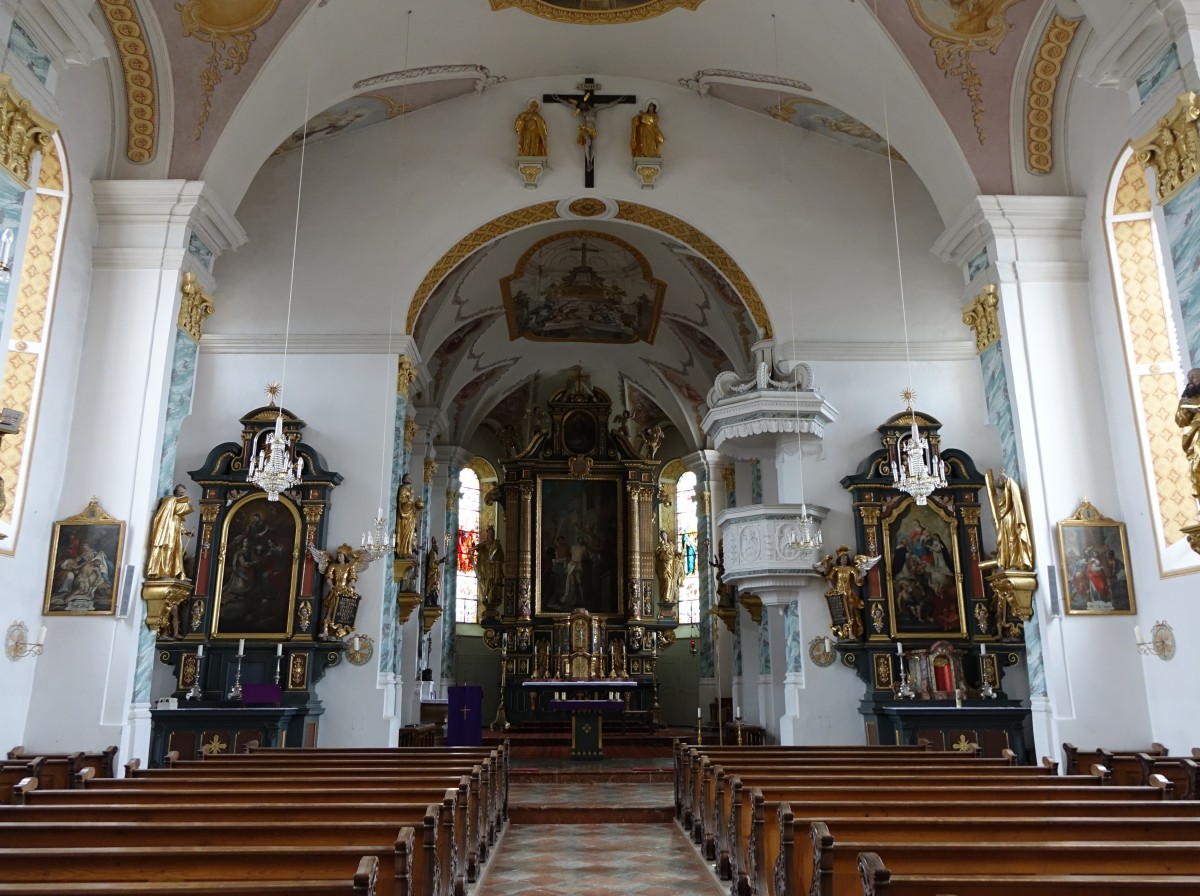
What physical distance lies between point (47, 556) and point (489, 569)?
1298 cm

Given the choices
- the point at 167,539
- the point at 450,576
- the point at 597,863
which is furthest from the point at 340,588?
the point at 450,576

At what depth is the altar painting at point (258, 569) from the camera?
11.9 meters

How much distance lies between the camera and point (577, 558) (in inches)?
840

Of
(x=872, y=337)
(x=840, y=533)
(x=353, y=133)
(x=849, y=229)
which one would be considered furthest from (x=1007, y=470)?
(x=353, y=133)

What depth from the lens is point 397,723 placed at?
39.1 feet

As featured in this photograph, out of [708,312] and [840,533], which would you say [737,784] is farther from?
[708,312]

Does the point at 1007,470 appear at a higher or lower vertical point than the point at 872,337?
lower

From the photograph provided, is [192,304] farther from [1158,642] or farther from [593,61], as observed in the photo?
[1158,642]

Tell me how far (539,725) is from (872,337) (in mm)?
10321

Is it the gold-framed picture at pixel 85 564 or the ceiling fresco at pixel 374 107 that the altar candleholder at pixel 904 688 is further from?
the ceiling fresco at pixel 374 107

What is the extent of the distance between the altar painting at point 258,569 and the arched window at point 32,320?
12.2 ft

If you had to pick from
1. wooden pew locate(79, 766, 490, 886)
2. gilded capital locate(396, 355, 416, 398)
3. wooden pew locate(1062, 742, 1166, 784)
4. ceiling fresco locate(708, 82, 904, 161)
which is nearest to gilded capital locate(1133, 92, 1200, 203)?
wooden pew locate(1062, 742, 1166, 784)

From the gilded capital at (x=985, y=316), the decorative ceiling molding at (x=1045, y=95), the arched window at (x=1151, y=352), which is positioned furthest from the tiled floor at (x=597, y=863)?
the decorative ceiling molding at (x=1045, y=95)

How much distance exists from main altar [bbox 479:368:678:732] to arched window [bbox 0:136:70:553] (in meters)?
12.2
